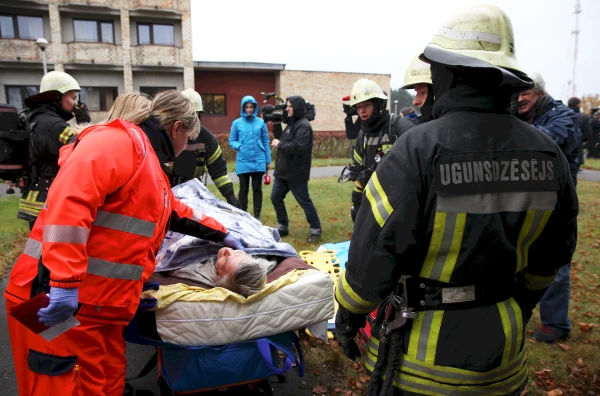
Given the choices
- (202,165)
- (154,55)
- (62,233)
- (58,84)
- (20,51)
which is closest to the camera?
(62,233)

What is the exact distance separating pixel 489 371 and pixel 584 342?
274cm

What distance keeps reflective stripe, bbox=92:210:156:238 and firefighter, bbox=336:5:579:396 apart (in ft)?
3.18

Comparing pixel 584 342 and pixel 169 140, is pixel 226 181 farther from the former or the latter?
pixel 584 342

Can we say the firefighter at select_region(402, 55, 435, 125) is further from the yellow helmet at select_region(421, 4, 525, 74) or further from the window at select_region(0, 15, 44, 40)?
the window at select_region(0, 15, 44, 40)

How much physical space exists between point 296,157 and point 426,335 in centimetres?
502

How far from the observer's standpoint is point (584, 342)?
359 cm

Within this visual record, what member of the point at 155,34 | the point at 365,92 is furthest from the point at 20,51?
the point at 365,92

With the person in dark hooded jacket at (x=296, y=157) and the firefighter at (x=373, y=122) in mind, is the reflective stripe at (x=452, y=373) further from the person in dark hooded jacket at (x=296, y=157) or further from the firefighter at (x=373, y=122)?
the person in dark hooded jacket at (x=296, y=157)

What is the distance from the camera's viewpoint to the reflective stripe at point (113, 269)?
73.8 inches

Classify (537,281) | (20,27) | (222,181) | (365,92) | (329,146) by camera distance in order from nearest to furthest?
(537,281)
(365,92)
(222,181)
(329,146)
(20,27)

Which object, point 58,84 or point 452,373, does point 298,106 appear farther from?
point 452,373

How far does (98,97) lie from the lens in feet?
84.5

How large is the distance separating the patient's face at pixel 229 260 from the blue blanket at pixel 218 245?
207mm

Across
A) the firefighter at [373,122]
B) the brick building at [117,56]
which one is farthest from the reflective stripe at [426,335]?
the brick building at [117,56]
